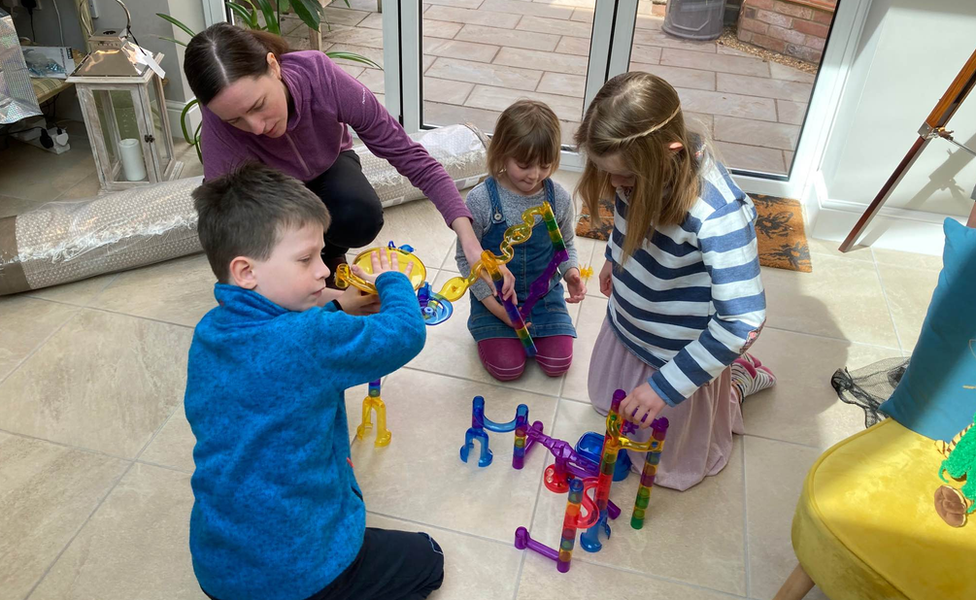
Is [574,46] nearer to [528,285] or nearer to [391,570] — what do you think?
[528,285]

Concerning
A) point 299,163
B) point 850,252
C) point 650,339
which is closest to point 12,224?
point 299,163

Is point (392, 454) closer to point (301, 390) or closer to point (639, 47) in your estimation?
point (301, 390)

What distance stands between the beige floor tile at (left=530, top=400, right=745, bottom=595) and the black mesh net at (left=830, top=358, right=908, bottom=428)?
0.39 metres

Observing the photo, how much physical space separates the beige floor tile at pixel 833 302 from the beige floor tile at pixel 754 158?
1.60 ft

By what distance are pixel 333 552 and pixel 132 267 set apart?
4.52ft

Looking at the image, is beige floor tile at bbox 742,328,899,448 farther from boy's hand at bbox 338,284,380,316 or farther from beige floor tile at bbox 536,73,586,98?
beige floor tile at bbox 536,73,586,98

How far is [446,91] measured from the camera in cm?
295

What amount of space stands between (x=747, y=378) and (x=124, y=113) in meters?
1.99

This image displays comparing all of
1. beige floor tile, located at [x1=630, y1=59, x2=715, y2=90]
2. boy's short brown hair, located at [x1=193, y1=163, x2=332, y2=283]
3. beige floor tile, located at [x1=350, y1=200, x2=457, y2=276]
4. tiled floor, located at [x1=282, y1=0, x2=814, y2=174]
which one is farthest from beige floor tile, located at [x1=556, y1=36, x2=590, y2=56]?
boy's short brown hair, located at [x1=193, y1=163, x2=332, y2=283]

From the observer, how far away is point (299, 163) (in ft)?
6.02

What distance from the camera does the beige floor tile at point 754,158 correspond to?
2.74 m

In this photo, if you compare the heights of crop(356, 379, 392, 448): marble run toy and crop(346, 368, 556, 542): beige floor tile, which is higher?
crop(356, 379, 392, 448): marble run toy

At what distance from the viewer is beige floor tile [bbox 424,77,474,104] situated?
115 inches

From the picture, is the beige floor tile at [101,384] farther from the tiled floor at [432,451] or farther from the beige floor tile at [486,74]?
the beige floor tile at [486,74]
